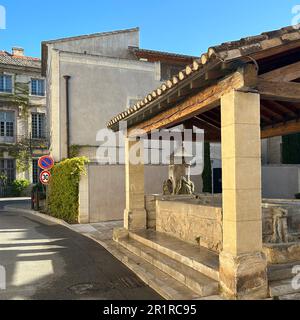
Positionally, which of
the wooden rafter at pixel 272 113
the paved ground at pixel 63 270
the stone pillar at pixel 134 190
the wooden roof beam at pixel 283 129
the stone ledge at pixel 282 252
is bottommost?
the paved ground at pixel 63 270

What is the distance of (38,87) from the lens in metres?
32.2

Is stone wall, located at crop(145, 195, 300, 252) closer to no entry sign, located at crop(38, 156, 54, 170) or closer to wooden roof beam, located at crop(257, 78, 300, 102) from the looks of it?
wooden roof beam, located at crop(257, 78, 300, 102)

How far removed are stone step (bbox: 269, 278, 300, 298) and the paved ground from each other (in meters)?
1.76

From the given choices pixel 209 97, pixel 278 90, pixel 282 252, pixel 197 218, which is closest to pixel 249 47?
pixel 278 90

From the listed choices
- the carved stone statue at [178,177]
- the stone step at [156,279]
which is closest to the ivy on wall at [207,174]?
the carved stone statue at [178,177]

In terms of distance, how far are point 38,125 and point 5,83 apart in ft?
16.2

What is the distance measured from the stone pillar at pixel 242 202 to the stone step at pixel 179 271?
0.27m

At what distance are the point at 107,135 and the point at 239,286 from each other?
14.0m

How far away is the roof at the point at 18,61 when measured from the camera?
31.0 meters

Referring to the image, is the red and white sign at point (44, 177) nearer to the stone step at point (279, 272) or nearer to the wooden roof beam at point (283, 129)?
the wooden roof beam at point (283, 129)

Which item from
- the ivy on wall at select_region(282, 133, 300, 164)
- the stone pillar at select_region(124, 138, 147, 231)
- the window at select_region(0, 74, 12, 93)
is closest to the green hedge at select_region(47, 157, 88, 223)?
the stone pillar at select_region(124, 138, 147, 231)

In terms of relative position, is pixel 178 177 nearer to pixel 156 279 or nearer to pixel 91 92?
pixel 156 279

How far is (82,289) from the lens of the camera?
539 cm

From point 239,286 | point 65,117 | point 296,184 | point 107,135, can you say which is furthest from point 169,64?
point 239,286
